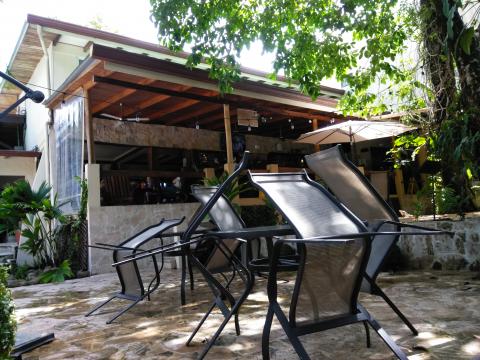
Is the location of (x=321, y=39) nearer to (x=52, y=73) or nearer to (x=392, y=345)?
(x=392, y=345)

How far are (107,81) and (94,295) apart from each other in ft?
11.3

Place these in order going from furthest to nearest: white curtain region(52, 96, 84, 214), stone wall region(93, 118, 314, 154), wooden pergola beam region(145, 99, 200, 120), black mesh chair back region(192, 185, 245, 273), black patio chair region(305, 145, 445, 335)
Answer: stone wall region(93, 118, 314, 154) → wooden pergola beam region(145, 99, 200, 120) → white curtain region(52, 96, 84, 214) → black mesh chair back region(192, 185, 245, 273) → black patio chair region(305, 145, 445, 335)

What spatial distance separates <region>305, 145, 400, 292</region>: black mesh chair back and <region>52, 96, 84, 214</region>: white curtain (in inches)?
224

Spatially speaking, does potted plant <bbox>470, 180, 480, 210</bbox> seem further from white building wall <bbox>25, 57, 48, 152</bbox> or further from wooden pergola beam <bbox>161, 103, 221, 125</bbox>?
white building wall <bbox>25, 57, 48, 152</bbox>

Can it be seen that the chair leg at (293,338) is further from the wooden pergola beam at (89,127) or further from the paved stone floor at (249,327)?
the wooden pergola beam at (89,127)

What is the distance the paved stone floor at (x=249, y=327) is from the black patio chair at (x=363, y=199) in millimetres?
318

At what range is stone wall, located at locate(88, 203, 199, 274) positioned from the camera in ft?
23.0

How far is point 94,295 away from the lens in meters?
5.03

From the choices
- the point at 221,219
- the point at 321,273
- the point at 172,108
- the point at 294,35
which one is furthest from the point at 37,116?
the point at 321,273

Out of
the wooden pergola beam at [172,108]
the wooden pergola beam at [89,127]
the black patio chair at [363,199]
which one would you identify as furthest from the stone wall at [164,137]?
the black patio chair at [363,199]

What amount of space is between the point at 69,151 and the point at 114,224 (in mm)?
1927

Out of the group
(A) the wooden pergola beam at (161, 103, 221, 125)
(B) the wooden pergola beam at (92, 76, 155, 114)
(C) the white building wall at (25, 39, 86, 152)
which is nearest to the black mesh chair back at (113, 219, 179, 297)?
(B) the wooden pergola beam at (92, 76, 155, 114)

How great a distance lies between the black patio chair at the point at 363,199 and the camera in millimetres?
2605

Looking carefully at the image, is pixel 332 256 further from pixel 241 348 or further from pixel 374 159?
pixel 374 159
